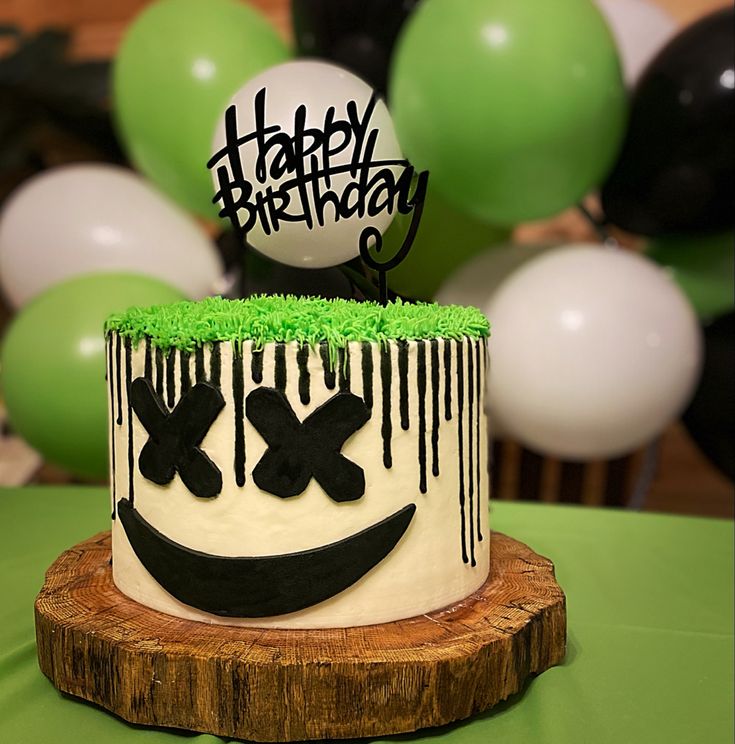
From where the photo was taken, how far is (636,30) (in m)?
2.26

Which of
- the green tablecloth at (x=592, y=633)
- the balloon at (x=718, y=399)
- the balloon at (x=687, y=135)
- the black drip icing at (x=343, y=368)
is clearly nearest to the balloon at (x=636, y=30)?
the balloon at (x=687, y=135)

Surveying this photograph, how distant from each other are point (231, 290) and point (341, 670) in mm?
1677

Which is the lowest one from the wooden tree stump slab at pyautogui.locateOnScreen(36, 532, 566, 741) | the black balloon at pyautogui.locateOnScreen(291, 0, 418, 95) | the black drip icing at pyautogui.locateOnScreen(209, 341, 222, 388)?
the wooden tree stump slab at pyautogui.locateOnScreen(36, 532, 566, 741)

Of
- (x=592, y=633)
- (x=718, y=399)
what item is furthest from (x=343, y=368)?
(x=718, y=399)

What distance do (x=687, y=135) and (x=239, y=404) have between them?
134cm

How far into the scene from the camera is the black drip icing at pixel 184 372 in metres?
1.08

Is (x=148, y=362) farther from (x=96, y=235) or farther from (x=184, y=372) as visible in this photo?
(x=96, y=235)

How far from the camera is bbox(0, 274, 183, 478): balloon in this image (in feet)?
6.63

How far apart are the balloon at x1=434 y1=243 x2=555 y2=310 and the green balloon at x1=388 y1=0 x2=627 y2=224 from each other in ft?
0.99

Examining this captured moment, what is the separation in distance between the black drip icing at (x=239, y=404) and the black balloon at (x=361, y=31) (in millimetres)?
1423

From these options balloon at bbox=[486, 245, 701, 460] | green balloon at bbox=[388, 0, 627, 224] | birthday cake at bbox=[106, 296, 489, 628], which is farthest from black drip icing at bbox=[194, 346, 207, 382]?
balloon at bbox=[486, 245, 701, 460]

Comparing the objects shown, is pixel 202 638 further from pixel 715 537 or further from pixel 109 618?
pixel 715 537

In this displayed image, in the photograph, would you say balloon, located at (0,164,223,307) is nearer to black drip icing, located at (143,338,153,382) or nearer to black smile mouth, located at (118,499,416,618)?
black drip icing, located at (143,338,153,382)

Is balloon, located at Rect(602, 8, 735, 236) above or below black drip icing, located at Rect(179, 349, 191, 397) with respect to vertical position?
above
